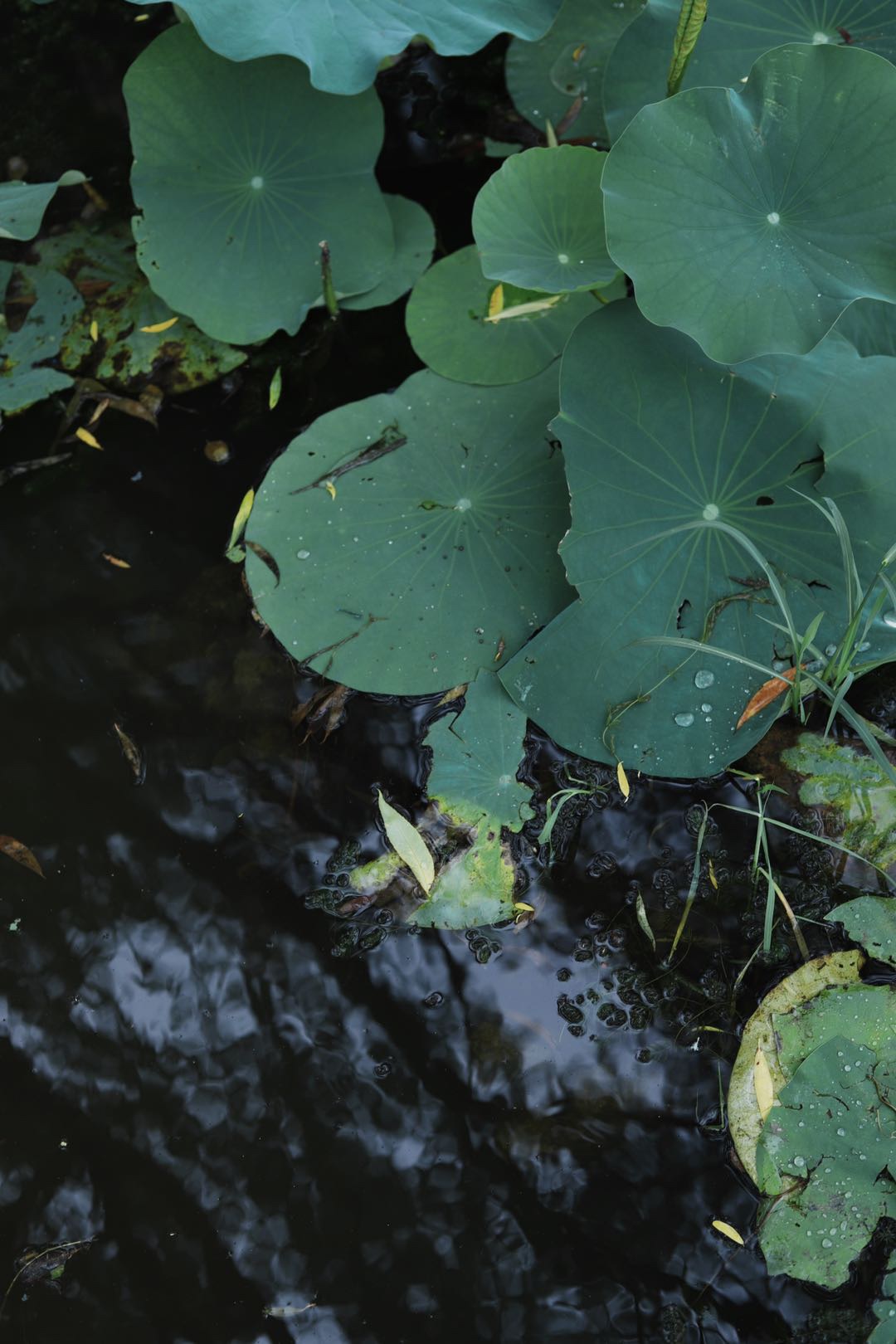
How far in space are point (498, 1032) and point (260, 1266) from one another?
66 cm

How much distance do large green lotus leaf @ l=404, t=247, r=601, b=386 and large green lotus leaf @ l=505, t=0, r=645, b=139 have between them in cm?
58

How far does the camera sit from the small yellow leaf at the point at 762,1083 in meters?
1.93

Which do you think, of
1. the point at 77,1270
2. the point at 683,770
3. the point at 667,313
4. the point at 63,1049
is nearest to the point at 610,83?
the point at 667,313

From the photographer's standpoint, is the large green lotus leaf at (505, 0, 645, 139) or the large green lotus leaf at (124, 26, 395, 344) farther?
the large green lotus leaf at (505, 0, 645, 139)

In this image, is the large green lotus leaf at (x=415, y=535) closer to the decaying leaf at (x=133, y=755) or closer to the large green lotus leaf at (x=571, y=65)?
the decaying leaf at (x=133, y=755)

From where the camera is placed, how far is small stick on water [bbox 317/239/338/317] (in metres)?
2.53

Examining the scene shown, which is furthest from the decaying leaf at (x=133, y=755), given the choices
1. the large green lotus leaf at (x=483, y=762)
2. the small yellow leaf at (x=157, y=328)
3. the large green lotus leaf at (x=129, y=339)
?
the small yellow leaf at (x=157, y=328)

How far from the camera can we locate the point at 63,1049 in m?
2.16


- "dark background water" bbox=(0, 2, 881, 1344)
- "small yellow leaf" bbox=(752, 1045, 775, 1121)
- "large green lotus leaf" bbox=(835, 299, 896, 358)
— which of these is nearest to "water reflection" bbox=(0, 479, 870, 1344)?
"dark background water" bbox=(0, 2, 881, 1344)

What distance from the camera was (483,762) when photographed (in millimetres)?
2234

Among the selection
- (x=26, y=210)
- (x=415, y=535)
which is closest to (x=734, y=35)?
(x=415, y=535)

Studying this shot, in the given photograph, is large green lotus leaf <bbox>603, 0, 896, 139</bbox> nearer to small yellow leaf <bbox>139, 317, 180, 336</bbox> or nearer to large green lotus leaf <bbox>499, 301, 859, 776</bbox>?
large green lotus leaf <bbox>499, 301, 859, 776</bbox>

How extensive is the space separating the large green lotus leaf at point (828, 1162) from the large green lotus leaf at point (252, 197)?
2.20m

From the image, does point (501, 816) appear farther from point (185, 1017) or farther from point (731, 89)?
point (731, 89)
